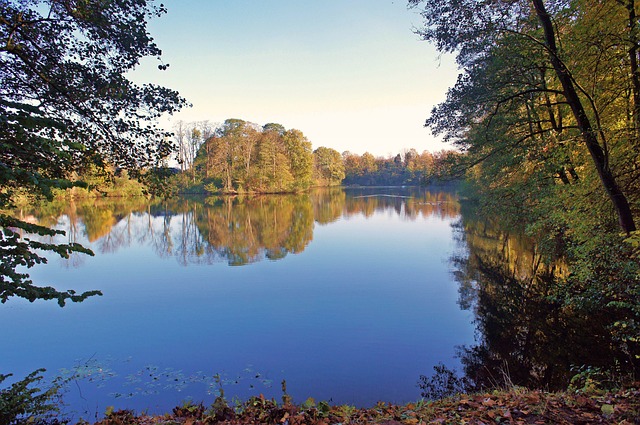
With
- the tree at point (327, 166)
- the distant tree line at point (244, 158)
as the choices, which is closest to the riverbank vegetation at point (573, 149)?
the distant tree line at point (244, 158)

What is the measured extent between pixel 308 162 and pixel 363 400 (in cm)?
5636

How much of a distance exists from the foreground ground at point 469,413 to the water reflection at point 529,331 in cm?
177

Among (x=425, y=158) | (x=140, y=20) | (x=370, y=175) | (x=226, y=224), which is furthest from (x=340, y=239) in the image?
(x=370, y=175)

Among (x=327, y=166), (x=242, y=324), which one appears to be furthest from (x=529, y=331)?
(x=327, y=166)

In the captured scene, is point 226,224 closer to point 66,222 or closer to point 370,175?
point 66,222

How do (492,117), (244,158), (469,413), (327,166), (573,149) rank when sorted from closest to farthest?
(469,413), (492,117), (573,149), (244,158), (327,166)

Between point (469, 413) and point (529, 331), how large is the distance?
566 cm

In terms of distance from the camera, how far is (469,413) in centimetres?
365

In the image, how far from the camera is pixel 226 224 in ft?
88.9

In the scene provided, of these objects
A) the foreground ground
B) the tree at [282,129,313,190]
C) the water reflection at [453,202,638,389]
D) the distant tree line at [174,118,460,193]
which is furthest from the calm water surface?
the tree at [282,129,313,190]

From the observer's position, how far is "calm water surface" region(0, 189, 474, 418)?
645 cm

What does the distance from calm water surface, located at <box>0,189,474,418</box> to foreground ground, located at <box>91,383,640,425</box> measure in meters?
2.01

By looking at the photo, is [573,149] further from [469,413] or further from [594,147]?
[469,413]

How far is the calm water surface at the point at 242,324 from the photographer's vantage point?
21.2 ft
